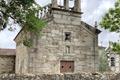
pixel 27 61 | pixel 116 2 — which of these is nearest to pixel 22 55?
pixel 27 61

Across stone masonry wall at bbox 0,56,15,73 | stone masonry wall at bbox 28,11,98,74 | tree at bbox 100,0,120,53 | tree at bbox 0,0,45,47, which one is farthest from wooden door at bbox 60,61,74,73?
tree at bbox 0,0,45,47

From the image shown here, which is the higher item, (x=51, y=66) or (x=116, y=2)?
(x=116, y=2)

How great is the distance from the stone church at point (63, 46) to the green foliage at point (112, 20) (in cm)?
485

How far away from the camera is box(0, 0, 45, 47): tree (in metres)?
15.3

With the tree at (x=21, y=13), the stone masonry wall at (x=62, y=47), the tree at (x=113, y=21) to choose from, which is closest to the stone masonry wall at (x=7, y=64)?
the stone masonry wall at (x=62, y=47)

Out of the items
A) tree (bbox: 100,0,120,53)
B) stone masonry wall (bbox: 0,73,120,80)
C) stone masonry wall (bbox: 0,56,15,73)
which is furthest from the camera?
stone masonry wall (bbox: 0,56,15,73)

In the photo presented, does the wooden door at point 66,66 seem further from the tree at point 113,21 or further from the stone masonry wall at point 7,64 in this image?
the stone masonry wall at point 7,64

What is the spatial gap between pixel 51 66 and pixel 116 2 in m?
8.90

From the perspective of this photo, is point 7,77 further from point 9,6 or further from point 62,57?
point 62,57

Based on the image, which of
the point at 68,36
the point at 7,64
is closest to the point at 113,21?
the point at 68,36

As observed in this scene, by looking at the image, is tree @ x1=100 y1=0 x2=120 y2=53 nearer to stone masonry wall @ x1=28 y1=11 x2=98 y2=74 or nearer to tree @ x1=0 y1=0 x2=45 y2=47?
stone masonry wall @ x1=28 y1=11 x2=98 y2=74

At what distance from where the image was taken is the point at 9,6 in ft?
50.5

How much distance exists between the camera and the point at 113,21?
90.8ft

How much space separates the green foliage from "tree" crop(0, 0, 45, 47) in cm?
1247
